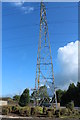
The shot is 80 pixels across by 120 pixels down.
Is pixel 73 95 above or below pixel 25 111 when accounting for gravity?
above

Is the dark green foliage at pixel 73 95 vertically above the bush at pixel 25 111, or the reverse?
the dark green foliage at pixel 73 95

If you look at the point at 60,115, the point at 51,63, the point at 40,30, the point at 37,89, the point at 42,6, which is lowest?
the point at 60,115

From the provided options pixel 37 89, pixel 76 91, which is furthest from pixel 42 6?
pixel 76 91

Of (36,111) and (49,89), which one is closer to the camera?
(36,111)

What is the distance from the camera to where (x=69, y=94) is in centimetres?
4131

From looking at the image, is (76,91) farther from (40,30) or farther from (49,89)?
(40,30)

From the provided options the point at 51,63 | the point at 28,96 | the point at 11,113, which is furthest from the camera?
the point at 28,96

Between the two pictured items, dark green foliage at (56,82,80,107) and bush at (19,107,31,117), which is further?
dark green foliage at (56,82,80,107)

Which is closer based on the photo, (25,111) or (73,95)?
(25,111)

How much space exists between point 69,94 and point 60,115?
2677cm

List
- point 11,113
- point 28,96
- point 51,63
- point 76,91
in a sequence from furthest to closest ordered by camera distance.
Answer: point 76,91
point 28,96
point 51,63
point 11,113

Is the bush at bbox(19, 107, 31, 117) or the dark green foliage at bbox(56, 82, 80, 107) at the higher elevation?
the dark green foliage at bbox(56, 82, 80, 107)

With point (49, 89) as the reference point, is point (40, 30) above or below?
above

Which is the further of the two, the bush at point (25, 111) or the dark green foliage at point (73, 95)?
the dark green foliage at point (73, 95)
